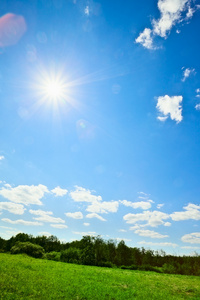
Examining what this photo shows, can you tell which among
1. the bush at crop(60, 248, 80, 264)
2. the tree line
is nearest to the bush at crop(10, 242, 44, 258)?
the tree line

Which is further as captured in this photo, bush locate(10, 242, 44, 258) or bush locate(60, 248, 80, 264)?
bush locate(10, 242, 44, 258)

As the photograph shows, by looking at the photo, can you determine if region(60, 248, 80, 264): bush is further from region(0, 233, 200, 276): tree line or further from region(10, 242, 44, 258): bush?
region(10, 242, 44, 258): bush

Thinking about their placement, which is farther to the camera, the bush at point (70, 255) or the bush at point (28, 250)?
the bush at point (28, 250)

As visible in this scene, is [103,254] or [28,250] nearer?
[28,250]

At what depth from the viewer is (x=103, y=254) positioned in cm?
7256

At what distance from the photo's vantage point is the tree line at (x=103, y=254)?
191 feet

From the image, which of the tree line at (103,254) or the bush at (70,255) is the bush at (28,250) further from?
the bush at (70,255)

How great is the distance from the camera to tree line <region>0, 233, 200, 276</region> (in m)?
58.2

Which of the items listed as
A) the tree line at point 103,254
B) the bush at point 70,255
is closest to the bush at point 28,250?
the tree line at point 103,254

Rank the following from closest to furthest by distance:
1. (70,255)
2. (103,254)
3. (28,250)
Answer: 1. (70,255)
2. (28,250)
3. (103,254)

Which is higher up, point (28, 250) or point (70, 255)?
point (28, 250)

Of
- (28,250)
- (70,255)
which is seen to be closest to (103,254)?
(70,255)

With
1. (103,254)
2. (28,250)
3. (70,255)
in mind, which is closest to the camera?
(70,255)

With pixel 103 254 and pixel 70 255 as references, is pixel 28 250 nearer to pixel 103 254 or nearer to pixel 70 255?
pixel 70 255
